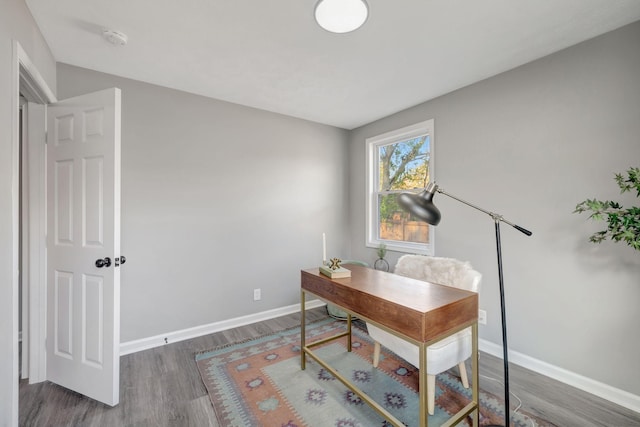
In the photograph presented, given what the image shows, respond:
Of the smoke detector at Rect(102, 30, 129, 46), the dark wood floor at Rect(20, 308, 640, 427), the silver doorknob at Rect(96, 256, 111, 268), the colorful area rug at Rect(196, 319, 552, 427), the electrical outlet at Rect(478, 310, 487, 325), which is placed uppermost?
the smoke detector at Rect(102, 30, 129, 46)

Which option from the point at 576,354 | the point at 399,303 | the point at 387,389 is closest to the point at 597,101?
the point at 576,354

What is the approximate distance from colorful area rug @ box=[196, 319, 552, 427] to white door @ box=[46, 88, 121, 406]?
75 centimetres

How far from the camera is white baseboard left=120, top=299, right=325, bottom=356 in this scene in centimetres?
242

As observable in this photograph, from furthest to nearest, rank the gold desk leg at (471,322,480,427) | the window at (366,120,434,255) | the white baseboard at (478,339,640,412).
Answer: the window at (366,120,434,255)
the white baseboard at (478,339,640,412)
the gold desk leg at (471,322,480,427)

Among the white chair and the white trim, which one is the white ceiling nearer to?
the white trim

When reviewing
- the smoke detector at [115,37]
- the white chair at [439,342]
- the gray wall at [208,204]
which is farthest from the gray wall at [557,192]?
the smoke detector at [115,37]

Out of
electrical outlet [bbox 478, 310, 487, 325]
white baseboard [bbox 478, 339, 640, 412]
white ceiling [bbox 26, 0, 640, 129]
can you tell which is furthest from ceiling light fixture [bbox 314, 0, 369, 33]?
white baseboard [bbox 478, 339, 640, 412]

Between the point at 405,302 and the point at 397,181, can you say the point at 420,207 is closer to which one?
the point at 405,302

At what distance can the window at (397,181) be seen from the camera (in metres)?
3.01

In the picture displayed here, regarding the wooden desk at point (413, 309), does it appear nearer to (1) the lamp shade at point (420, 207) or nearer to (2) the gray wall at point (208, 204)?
(1) the lamp shade at point (420, 207)

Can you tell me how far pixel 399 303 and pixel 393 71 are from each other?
76.0 inches

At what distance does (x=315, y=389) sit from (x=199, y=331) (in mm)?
1481

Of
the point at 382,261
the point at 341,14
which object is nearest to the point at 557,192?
the point at 382,261

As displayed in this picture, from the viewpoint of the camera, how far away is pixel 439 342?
1.58 metres
